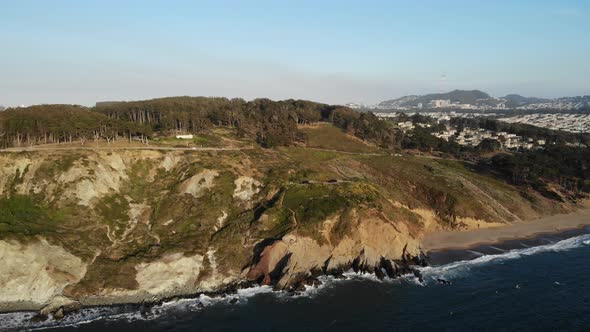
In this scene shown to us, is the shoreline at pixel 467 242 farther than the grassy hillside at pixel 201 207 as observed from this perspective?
No

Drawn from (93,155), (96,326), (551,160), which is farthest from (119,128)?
(551,160)

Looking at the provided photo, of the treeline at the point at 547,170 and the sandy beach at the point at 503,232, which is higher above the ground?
the treeline at the point at 547,170

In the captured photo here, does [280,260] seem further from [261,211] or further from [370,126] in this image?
[370,126]

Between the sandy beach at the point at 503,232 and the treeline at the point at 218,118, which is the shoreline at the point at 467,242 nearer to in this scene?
the sandy beach at the point at 503,232

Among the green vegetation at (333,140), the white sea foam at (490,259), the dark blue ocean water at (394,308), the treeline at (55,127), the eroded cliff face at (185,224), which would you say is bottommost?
the white sea foam at (490,259)

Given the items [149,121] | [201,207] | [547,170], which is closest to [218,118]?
[149,121]

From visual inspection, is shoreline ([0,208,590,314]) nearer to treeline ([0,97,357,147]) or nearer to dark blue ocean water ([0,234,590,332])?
dark blue ocean water ([0,234,590,332])

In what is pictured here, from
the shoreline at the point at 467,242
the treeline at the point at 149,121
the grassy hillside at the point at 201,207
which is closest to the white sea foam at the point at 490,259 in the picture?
the shoreline at the point at 467,242
